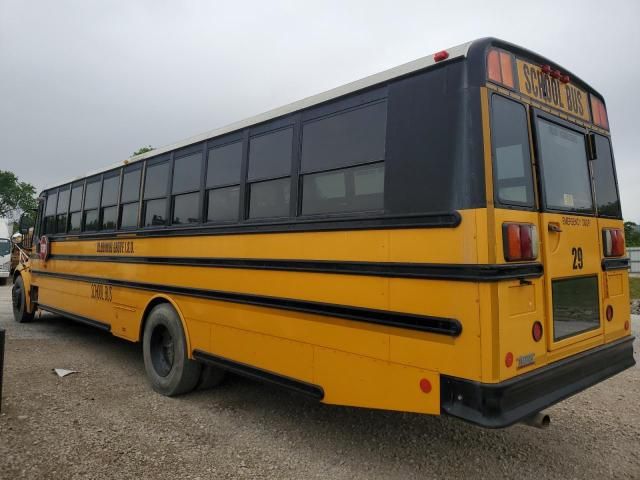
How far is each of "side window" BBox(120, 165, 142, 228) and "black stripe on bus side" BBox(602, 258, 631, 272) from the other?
480cm

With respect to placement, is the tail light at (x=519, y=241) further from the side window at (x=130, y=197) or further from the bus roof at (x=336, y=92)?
the side window at (x=130, y=197)

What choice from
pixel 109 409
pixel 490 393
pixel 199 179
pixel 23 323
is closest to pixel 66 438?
pixel 109 409

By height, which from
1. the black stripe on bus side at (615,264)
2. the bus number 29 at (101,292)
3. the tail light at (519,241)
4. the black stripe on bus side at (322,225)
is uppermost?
the black stripe on bus side at (322,225)

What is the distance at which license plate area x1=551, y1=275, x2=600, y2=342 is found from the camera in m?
2.96

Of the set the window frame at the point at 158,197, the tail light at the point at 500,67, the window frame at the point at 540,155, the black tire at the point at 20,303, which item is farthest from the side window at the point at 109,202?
the window frame at the point at 540,155

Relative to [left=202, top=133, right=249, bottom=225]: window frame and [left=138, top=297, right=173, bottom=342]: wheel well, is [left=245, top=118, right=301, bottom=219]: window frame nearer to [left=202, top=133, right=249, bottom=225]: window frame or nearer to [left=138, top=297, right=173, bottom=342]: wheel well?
[left=202, top=133, right=249, bottom=225]: window frame

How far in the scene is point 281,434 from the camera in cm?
370

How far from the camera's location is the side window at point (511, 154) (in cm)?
264

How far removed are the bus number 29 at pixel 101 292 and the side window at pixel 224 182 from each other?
2.37m

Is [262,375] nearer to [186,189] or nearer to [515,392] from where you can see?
[515,392]

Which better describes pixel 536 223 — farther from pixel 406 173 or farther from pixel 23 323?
pixel 23 323

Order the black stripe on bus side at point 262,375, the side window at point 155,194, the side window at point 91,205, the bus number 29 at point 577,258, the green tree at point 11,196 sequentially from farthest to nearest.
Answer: the green tree at point 11,196 → the side window at point 91,205 → the side window at point 155,194 → the black stripe on bus side at point 262,375 → the bus number 29 at point 577,258

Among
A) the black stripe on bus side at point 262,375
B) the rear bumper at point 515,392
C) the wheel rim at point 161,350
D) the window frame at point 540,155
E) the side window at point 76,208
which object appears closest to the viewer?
the rear bumper at point 515,392

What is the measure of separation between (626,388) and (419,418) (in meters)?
→ 2.70
